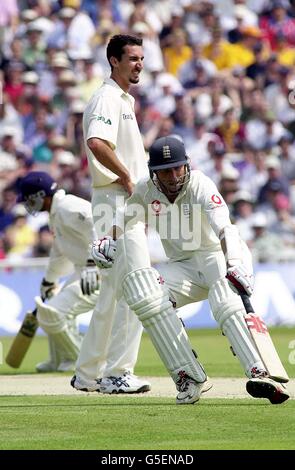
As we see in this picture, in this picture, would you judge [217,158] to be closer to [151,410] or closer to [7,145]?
[7,145]

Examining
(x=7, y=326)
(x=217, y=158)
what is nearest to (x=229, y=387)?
(x=7, y=326)

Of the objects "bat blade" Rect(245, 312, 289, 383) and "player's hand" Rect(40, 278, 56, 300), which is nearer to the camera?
"bat blade" Rect(245, 312, 289, 383)

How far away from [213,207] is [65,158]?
9217mm

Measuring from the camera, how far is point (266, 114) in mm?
17453

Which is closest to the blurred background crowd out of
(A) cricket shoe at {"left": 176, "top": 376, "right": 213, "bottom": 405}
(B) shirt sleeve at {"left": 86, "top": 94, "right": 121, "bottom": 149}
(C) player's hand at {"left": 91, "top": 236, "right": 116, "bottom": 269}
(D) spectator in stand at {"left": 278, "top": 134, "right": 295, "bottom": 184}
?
(D) spectator in stand at {"left": 278, "top": 134, "right": 295, "bottom": 184}

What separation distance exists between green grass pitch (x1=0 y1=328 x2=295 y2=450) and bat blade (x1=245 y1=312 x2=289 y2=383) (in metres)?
0.19

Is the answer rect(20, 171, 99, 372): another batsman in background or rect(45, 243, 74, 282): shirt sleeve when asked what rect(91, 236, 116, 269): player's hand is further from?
rect(45, 243, 74, 282): shirt sleeve

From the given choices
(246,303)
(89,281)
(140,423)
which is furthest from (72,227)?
(140,423)

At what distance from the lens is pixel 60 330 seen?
33.1ft

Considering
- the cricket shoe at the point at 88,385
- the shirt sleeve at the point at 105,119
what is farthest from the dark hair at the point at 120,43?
the cricket shoe at the point at 88,385

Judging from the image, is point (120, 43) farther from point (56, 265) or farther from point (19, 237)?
point (19, 237)

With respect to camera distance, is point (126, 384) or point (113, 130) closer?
point (126, 384)

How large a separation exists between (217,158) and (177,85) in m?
1.87

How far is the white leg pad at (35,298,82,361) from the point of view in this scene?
32.8 ft
